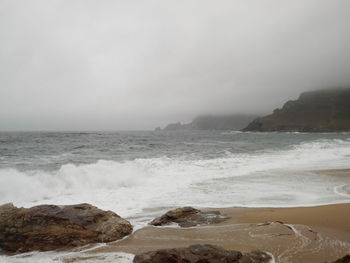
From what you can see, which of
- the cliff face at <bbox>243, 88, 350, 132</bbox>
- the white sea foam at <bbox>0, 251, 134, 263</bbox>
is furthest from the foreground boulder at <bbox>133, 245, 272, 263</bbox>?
the cliff face at <bbox>243, 88, 350, 132</bbox>

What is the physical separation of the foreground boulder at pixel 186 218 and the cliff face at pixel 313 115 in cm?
14581

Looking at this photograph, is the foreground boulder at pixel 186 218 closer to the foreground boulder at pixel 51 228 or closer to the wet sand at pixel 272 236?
the wet sand at pixel 272 236

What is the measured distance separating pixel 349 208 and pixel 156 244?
21.6 ft

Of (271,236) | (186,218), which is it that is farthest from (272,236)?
(186,218)

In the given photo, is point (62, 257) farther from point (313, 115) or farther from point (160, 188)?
point (313, 115)

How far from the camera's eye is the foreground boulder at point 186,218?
26.9 feet

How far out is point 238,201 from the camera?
11.1 meters

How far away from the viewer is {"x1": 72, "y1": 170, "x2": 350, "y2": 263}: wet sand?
582cm

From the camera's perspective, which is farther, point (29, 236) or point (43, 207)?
point (43, 207)

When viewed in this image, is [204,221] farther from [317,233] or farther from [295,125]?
[295,125]

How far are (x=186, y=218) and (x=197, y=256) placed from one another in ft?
11.2

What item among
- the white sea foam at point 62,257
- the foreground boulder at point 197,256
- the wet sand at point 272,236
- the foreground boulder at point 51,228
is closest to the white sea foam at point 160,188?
the foreground boulder at point 51,228

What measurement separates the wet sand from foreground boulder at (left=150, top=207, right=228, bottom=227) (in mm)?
328

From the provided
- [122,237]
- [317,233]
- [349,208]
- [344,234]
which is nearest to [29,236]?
[122,237]
